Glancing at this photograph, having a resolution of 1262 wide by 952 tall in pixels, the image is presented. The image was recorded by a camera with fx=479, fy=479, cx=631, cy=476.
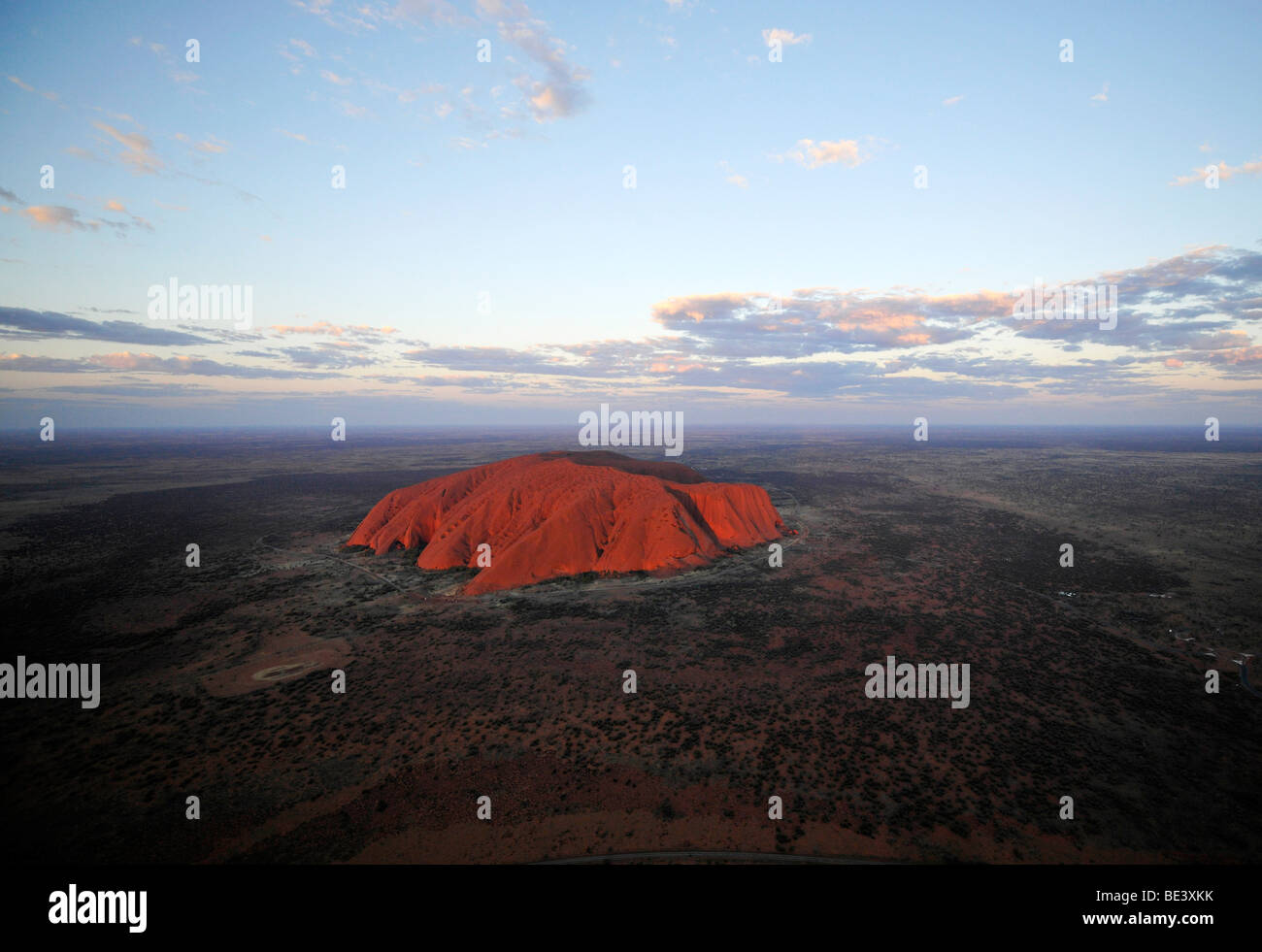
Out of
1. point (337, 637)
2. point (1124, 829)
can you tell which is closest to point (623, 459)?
point (337, 637)

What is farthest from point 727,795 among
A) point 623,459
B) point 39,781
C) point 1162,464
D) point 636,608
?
point 1162,464

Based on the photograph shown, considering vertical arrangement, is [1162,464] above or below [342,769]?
above

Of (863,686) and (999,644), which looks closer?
(863,686)
